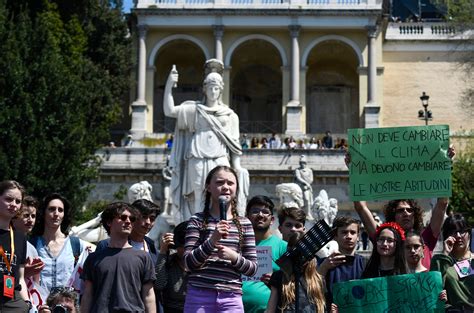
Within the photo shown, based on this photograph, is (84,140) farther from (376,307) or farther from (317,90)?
(317,90)

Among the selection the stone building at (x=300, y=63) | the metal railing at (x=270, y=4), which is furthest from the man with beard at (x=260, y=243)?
the metal railing at (x=270, y=4)

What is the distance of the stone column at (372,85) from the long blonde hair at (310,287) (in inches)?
1627

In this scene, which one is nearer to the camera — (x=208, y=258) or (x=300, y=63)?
(x=208, y=258)

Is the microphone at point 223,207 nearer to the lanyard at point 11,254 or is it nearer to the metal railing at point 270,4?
the lanyard at point 11,254

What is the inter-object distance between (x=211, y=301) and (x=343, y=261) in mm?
1249

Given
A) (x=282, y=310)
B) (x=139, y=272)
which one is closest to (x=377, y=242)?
(x=282, y=310)

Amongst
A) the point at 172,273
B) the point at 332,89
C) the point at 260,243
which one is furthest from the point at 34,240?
the point at 332,89

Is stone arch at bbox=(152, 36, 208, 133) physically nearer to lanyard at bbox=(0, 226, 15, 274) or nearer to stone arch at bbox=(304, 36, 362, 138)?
stone arch at bbox=(304, 36, 362, 138)

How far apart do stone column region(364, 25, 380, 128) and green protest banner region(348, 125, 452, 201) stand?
40.1 m

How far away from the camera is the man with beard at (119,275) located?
7477mm

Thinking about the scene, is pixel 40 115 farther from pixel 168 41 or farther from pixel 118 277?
pixel 168 41

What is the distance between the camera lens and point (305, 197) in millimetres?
26141

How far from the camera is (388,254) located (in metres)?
7.62

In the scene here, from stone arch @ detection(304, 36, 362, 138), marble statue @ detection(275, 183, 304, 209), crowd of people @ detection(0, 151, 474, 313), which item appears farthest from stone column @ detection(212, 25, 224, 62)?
crowd of people @ detection(0, 151, 474, 313)
